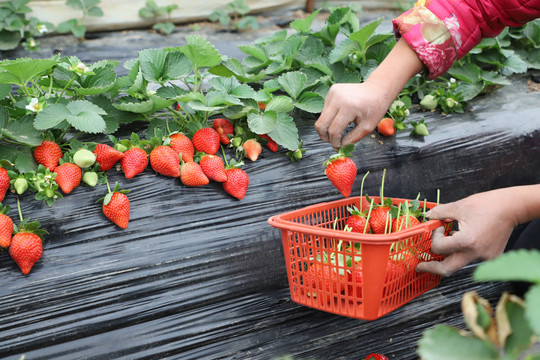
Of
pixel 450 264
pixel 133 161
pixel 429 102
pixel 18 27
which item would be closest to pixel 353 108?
pixel 450 264

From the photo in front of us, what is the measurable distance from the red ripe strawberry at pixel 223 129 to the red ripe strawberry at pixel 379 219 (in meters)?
0.43

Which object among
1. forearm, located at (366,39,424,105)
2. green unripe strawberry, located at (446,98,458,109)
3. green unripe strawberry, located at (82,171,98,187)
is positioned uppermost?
forearm, located at (366,39,424,105)

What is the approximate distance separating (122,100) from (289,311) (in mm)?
691

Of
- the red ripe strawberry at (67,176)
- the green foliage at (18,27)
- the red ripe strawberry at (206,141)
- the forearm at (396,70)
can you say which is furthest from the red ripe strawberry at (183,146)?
the green foliage at (18,27)

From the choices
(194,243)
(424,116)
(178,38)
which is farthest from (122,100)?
(178,38)

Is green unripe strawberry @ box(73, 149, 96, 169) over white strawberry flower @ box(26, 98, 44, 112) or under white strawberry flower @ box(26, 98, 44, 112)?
under

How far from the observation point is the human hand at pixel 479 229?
0.98 m

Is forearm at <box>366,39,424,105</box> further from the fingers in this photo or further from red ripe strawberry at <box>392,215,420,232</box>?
the fingers

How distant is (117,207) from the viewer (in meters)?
1.16

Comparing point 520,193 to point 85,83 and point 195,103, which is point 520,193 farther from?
point 85,83

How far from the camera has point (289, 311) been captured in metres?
1.28

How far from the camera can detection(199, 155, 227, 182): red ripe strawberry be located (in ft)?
4.14

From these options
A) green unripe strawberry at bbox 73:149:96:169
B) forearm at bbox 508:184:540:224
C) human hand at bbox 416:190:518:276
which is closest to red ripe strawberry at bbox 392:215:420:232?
human hand at bbox 416:190:518:276

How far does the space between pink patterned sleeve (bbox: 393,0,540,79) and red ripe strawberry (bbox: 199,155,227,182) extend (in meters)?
0.53
